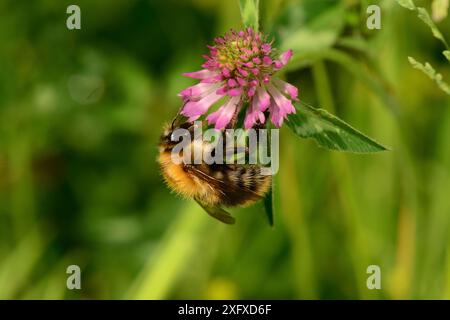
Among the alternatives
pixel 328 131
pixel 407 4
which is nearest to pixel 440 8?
pixel 407 4

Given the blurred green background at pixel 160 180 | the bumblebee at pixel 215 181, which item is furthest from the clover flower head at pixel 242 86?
the blurred green background at pixel 160 180

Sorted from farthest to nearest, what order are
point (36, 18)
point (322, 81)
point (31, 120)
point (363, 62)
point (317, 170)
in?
point (36, 18)
point (31, 120)
point (317, 170)
point (322, 81)
point (363, 62)

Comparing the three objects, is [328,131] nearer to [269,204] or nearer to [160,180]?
[269,204]

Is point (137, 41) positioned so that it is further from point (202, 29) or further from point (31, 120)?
point (31, 120)

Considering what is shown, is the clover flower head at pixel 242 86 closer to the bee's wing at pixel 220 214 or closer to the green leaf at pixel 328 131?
the green leaf at pixel 328 131
